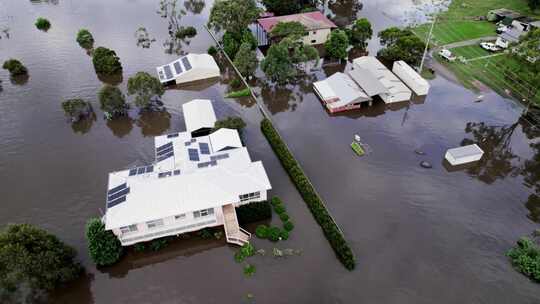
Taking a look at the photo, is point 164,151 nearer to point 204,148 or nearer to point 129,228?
point 204,148

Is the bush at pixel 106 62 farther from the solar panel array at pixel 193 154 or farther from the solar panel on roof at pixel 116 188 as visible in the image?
the solar panel on roof at pixel 116 188

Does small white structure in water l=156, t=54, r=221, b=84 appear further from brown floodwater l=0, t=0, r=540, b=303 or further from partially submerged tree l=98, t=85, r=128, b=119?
partially submerged tree l=98, t=85, r=128, b=119

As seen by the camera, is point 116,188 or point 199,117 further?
point 199,117

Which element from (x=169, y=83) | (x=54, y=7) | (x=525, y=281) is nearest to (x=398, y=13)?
(x=169, y=83)

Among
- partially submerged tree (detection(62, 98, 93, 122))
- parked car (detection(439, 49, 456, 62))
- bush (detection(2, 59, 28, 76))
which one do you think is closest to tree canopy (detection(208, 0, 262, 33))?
partially submerged tree (detection(62, 98, 93, 122))

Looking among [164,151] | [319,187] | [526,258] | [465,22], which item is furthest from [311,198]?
[465,22]

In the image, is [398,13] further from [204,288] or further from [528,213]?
[204,288]

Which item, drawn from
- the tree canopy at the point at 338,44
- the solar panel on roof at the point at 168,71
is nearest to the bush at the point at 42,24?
the solar panel on roof at the point at 168,71
